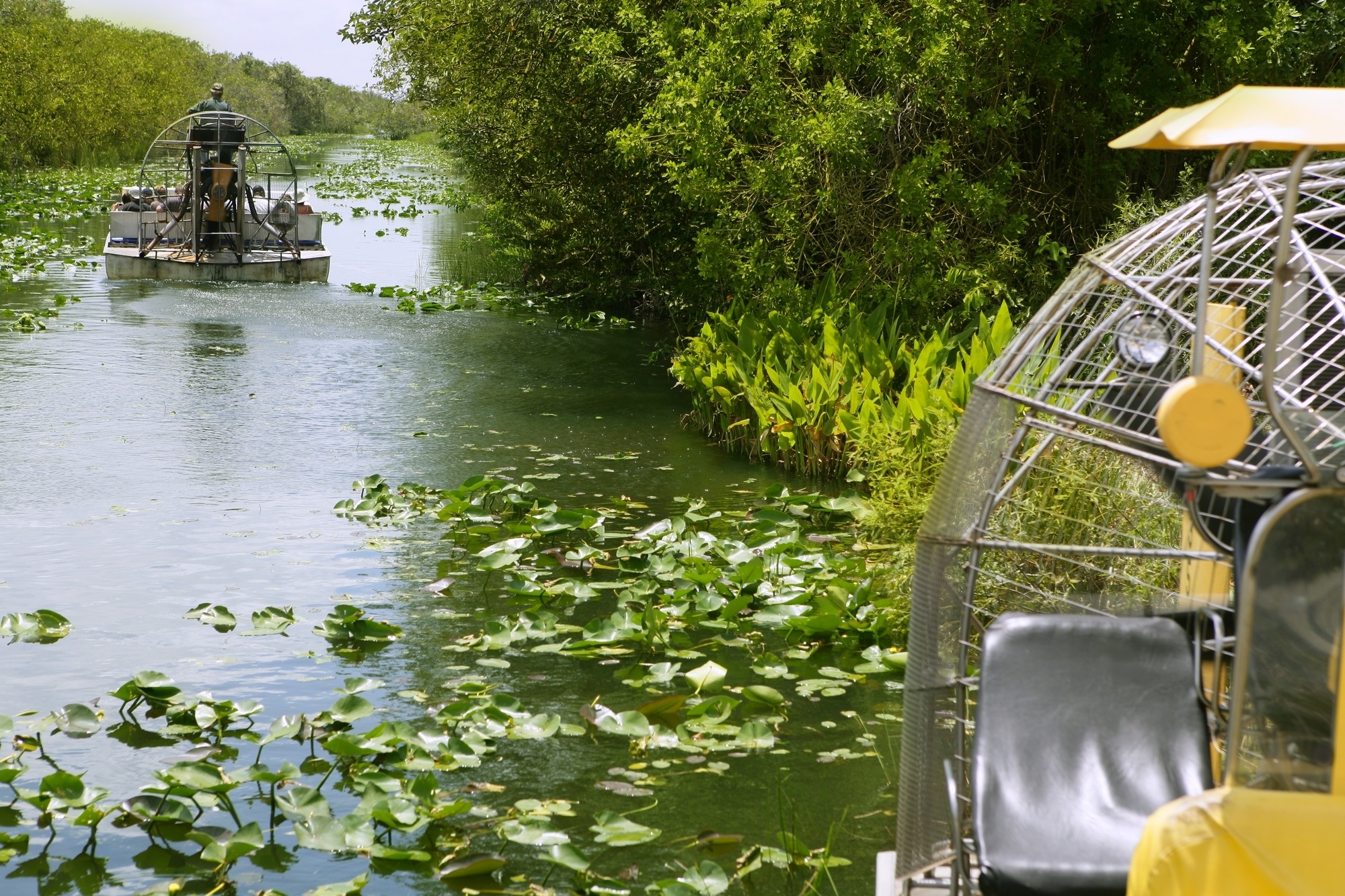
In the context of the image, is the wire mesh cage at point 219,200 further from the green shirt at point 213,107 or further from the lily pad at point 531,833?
the lily pad at point 531,833

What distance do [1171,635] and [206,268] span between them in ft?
50.1

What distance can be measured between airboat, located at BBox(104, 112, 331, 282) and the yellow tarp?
14.7 m

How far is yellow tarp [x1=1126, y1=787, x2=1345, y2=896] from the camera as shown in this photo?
6.48 feet

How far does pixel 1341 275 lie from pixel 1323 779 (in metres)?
2.49

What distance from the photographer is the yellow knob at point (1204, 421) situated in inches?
79.4

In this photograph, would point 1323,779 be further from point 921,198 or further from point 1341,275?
point 921,198

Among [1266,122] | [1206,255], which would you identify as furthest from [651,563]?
[1266,122]

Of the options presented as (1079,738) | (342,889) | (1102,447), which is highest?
(1102,447)

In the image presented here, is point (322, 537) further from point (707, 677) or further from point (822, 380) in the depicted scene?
point (822, 380)

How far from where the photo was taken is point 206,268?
16469mm

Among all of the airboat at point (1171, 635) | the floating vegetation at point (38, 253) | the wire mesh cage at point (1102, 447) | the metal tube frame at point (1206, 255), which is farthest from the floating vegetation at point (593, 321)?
the metal tube frame at point (1206, 255)

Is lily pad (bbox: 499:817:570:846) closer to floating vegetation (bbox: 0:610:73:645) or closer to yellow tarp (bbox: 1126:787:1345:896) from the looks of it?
yellow tarp (bbox: 1126:787:1345:896)

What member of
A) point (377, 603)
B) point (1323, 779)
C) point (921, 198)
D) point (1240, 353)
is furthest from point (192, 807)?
point (921, 198)

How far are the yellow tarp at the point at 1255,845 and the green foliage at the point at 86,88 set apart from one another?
20067mm
